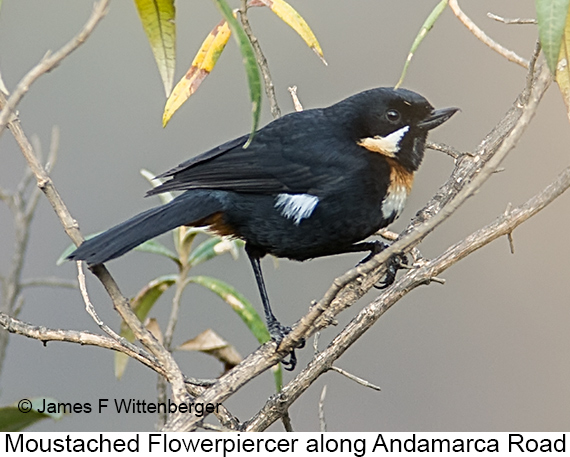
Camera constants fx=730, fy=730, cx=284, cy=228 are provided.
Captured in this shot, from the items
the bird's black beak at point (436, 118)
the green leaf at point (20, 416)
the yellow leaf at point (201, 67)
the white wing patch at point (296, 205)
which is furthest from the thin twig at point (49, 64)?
the bird's black beak at point (436, 118)

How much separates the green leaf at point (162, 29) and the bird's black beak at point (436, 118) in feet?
3.10

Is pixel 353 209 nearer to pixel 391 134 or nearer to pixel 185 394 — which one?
pixel 391 134

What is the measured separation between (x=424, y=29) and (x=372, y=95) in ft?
2.15

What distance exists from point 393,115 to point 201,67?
68 cm

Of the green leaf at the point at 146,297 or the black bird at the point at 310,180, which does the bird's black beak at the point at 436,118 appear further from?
the green leaf at the point at 146,297

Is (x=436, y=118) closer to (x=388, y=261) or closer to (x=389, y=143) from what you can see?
(x=389, y=143)

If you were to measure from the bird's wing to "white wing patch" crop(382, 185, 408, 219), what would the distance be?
160 millimetres

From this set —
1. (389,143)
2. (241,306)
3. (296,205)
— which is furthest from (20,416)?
(389,143)

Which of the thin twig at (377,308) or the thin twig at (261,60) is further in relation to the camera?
the thin twig at (261,60)

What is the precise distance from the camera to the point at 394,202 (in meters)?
2.18

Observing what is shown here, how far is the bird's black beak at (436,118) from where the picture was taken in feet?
7.29

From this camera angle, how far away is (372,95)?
230 cm

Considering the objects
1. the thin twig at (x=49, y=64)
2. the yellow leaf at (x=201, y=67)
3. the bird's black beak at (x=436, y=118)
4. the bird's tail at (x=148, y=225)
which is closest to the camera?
the thin twig at (x=49, y=64)

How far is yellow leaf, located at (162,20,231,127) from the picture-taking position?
1.82 m
